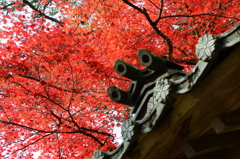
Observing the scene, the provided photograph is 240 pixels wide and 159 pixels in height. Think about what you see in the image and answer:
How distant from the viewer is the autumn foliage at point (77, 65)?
832cm

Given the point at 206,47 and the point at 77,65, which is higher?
the point at 77,65

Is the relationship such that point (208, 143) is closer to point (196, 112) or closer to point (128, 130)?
point (196, 112)

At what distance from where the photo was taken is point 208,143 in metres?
2.78

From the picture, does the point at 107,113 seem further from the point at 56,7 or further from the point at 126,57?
the point at 56,7

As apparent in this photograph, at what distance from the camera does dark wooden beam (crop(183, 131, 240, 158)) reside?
2.64 metres

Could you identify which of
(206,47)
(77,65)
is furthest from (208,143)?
(77,65)

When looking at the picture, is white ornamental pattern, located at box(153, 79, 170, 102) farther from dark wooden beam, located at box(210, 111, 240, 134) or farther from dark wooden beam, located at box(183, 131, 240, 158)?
dark wooden beam, located at box(183, 131, 240, 158)

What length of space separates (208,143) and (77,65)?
263 inches

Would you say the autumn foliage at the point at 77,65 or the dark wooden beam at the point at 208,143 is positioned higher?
the autumn foliage at the point at 77,65

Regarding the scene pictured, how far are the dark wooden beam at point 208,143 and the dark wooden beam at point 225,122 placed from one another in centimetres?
33

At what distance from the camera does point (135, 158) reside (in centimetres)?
265

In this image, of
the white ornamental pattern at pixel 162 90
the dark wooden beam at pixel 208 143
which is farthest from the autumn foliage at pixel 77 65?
the white ornamental pattern at pixel 162 90

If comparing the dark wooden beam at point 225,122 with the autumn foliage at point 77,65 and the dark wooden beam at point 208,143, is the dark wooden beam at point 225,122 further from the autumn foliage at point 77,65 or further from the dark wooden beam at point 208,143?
the autumn foliage at point 77,65

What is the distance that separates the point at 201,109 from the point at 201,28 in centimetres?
848
